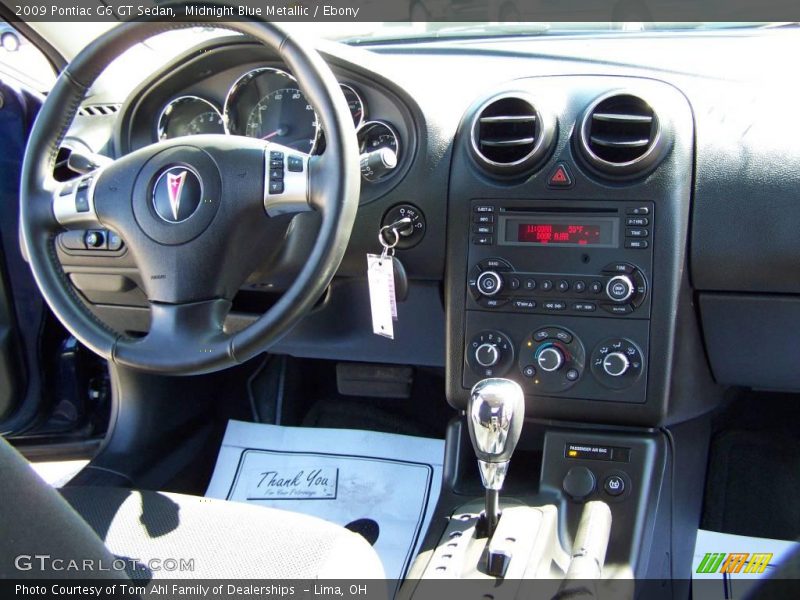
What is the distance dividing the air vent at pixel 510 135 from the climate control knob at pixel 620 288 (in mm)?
248

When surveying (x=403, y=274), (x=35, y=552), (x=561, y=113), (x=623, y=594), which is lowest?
(x=623, y=594)

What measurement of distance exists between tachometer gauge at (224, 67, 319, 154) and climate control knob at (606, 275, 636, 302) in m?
0.61

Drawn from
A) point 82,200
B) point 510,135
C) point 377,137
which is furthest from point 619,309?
point 82,200

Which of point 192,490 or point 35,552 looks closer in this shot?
point 35,552

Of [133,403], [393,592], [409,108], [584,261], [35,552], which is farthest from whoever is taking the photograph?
[133,403]

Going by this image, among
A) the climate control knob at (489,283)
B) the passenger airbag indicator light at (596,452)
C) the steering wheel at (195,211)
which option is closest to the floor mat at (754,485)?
the passenger airbag indicator light at (596,452)

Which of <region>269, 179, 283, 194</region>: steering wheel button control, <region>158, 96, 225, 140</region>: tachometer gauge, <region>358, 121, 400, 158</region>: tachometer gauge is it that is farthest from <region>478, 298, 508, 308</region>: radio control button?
<region>158, 96, 225, 140</region>: tachometer gauge

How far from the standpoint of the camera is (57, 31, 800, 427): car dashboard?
1.44 m

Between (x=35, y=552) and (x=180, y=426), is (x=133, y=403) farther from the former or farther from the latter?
(x=35, y=552)

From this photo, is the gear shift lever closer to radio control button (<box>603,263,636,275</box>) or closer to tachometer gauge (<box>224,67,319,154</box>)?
radio control button (<box>603,263,636,275</box>)

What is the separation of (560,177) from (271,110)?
60cm

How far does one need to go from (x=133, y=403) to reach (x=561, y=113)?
1151 millimetres

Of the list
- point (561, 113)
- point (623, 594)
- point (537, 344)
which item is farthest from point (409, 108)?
point (623, 594)

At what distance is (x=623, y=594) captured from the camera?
4.33ft
